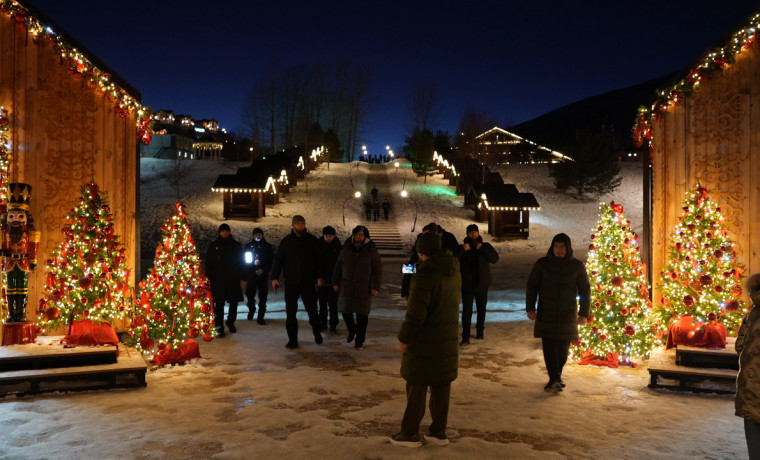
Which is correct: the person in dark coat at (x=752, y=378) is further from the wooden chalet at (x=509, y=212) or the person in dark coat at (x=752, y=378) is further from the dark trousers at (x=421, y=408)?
the wooden chalet at (x=509, y=212)

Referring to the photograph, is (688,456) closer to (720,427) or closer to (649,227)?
(720,427)

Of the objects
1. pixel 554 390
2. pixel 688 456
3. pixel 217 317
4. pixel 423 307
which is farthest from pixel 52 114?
pixel 688 456

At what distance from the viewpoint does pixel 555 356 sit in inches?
267

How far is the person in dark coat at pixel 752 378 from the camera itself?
12.0 ft

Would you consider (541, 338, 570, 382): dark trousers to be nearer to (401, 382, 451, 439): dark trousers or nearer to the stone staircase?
(401, 382, 451, 439): dark trousers

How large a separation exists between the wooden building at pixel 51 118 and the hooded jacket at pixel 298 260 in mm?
2415

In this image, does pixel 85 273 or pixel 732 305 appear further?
pixel 85 273

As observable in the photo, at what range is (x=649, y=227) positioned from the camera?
31.4 ft

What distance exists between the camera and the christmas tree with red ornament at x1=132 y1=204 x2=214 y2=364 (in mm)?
7875

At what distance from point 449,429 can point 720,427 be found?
2.37m

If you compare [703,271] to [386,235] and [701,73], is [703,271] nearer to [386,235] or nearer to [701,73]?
[701,73]

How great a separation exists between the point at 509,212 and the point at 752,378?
2696 centimetres

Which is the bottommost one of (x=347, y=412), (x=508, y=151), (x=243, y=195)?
(x=347, y=412)

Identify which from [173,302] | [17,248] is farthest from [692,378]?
[17,248]
